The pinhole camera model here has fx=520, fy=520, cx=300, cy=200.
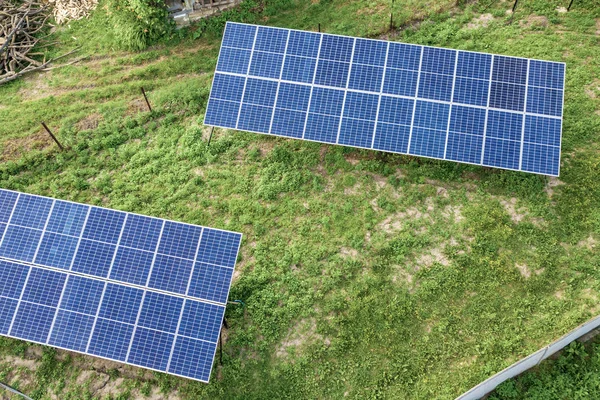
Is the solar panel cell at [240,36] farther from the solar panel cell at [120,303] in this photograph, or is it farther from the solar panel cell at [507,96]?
the solar panel cell at [120,303]

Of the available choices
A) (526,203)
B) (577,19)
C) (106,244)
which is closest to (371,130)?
(526,203)

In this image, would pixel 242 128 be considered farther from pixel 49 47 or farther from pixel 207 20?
pixel 49 47

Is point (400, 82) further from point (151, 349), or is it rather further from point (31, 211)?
point (31, 211)

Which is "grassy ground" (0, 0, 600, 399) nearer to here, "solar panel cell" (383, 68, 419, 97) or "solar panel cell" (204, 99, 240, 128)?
"solar panel cell" (204, 99, 240, 128)

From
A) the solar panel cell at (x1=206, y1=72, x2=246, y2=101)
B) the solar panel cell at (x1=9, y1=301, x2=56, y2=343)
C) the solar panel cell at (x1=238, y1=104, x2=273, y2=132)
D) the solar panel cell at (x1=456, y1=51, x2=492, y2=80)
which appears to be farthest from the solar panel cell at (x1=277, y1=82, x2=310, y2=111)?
the solar panel cell at (x1=9, y1=301, x2=56, y2=343)

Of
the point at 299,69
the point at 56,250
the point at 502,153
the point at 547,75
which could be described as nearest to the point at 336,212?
the point at 299,69

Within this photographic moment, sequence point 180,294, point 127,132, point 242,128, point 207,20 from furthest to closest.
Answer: point 207,20 < point 127,132 < point 242,128 < point 180,294
